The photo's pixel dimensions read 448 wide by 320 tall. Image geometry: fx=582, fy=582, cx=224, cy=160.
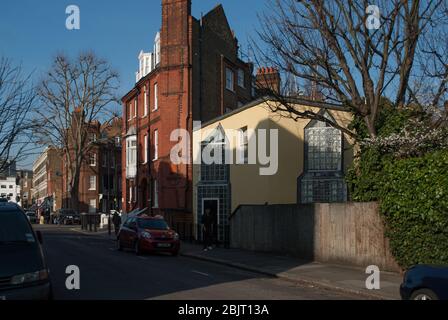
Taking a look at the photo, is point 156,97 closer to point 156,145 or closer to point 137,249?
point 156,145

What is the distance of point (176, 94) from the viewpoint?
33531mm

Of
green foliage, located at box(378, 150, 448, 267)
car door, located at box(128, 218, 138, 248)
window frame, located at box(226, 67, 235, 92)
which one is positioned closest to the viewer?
green foliage, located at box(378, 150, 448, 267)

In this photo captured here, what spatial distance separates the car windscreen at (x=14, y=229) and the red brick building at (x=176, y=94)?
21.6 m

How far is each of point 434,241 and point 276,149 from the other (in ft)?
42.4

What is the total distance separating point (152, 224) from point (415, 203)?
1216cm

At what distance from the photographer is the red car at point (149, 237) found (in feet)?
74.6

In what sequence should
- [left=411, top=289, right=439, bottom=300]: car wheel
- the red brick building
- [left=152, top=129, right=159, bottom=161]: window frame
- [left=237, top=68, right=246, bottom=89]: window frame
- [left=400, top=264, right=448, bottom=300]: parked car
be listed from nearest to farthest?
[left=400, top=264, right=448, bottom=300]: parked car, [left=411, top=289, right=439, bottom=300]: car wheel, the red brick building, [left=152, top=129, right=159, bottom=161]: window frame, [left=237, top=68, right=246, bottom=89]: window frame

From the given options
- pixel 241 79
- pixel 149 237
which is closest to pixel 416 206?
pixel 149 237

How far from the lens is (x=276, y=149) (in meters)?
27.0

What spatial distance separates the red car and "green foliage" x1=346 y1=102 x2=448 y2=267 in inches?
336

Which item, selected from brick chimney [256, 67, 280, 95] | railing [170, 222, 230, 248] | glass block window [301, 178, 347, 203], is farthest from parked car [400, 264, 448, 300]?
railing [170, 222, 230, 248]

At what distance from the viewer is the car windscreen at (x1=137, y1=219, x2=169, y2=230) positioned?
23891 mm

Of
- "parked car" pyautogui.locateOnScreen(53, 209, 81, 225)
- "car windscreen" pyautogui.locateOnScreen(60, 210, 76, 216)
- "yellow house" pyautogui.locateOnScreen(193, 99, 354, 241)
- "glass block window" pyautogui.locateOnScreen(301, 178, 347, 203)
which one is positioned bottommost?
"parked car" pyautogui.locateOnScreen(53, 209, 81, 225)

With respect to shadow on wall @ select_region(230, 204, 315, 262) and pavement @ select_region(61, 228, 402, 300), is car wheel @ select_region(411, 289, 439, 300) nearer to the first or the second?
pavement @ select_region(61, 228, 402, 300)
